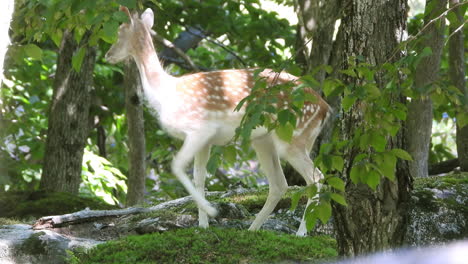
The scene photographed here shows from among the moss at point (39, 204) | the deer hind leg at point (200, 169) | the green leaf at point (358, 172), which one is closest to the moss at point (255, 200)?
the deer hind leg at point (200, 169)

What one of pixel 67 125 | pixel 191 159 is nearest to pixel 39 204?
pixel 67 125

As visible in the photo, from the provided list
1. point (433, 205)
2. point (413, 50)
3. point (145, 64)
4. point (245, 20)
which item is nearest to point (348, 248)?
point (413, 50)

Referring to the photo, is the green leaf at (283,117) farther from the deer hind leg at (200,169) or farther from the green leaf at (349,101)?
the deer hind leg at (200,169)

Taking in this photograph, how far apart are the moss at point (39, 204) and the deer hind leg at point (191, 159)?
2324mm

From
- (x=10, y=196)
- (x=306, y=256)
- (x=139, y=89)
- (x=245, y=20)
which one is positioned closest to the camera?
(x=306, y=256)

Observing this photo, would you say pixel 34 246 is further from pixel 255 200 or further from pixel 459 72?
pixel 459 72

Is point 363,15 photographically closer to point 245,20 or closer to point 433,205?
point 433,205

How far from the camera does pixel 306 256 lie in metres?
5.44

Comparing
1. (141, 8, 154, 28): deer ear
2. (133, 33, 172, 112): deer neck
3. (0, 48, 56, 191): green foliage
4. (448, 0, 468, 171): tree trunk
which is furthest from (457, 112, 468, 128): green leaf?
(0, 48, 56, 191): green foliage

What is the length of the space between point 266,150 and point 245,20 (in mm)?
5731

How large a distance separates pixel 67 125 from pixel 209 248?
467 centimetres

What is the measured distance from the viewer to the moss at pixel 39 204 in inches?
311

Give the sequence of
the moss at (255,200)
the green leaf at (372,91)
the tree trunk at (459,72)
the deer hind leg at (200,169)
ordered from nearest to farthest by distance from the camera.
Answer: the green leaf at (372,91), the deer hind leg at (200,169), the moss at (255,200), the tree trunk at (459,72)

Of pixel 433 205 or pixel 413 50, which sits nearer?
pixel 413 50
